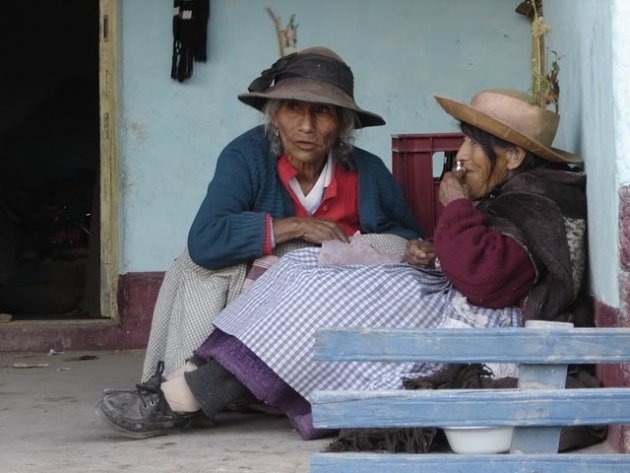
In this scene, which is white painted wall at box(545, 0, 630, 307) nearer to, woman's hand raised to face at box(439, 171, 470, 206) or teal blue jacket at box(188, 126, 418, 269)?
woman's hand raised to face at box(439, 171, 470, 206)

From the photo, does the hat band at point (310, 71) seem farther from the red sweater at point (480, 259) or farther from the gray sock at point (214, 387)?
the gray sock at point (214, 387)

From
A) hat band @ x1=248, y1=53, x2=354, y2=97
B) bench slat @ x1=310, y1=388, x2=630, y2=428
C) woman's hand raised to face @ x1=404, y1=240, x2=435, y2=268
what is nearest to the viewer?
bench slat @ x1=310, y1=388, x2=630, y2=428

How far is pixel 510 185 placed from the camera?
13.1 ft

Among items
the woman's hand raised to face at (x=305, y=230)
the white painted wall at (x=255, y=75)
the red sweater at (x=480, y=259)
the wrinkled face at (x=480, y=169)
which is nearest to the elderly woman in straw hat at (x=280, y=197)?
the woman's hand raised to face at (x=305, y=230)

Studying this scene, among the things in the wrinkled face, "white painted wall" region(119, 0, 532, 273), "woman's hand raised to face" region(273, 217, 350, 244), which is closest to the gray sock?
"woman's hand raised to face" region(273, 217, 350, 244)

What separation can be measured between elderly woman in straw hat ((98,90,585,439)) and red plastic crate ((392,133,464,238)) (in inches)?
29.1

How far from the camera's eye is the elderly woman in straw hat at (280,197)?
14.6ft

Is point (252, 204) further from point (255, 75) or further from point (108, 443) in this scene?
point (255, 75)

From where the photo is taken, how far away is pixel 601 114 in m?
3.72

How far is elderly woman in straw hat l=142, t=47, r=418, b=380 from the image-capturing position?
4441 mm

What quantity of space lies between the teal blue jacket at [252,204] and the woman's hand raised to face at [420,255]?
0.37 metres

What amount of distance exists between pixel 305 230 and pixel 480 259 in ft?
→ 2.86

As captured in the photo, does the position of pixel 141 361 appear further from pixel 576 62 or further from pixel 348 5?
pixel 576 62

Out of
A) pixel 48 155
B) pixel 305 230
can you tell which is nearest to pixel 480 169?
pixel 305 230
